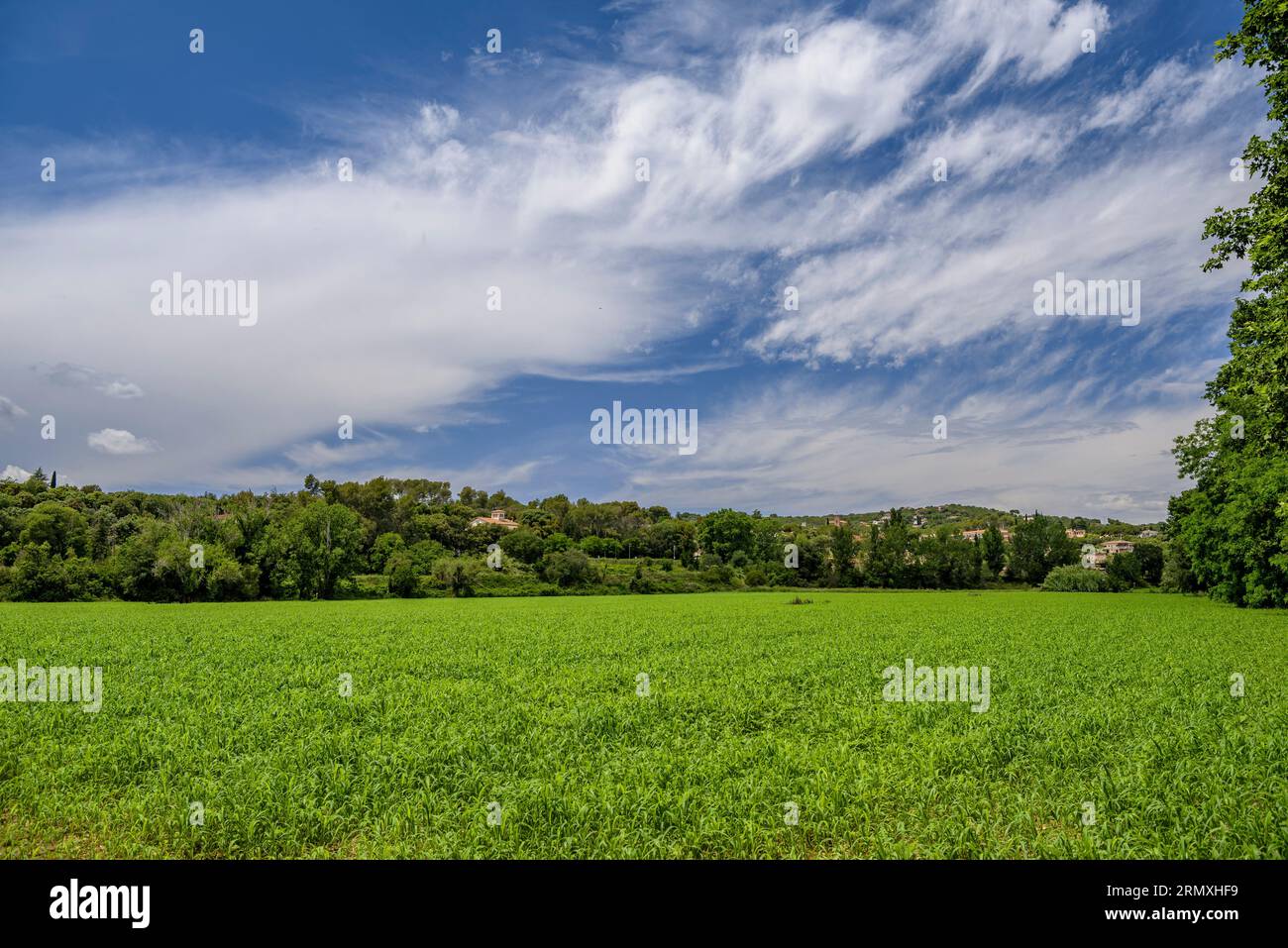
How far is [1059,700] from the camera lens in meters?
14.8

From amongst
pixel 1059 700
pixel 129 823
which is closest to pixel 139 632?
pixel 129 823

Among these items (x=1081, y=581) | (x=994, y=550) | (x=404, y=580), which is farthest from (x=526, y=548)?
(x=994, y=550)

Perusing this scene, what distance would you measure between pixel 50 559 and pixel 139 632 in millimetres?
43540

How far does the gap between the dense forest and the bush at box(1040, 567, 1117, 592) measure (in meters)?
0.20

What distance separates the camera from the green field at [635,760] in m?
7.27

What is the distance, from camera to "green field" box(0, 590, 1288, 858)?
7270mm
